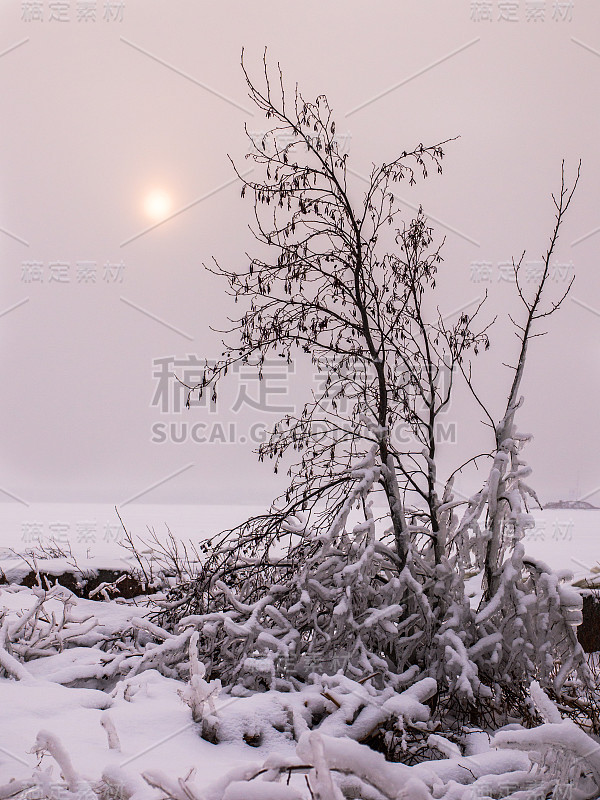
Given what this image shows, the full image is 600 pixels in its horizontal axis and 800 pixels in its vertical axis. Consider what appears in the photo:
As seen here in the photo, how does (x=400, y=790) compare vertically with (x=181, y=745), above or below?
above

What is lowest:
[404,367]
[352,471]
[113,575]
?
[113,575]

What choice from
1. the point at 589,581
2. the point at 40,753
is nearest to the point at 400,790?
the point at 40,753

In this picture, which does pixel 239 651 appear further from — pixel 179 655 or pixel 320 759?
pixel 320 759

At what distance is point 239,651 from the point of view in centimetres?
493

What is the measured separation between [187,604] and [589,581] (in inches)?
332

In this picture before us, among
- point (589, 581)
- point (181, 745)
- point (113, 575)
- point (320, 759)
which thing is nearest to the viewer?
point (320, 759)

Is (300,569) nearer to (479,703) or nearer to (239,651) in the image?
(239,651)

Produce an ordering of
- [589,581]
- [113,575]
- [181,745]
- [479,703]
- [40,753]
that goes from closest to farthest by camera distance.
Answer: [40,753] < [181,745] < [479,703] < [113,575] < [589,581]

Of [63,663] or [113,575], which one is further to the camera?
[113,575]

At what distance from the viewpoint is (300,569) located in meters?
5.26

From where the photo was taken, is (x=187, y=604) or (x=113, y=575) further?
(x=113, y=575)

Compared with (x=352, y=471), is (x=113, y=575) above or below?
below

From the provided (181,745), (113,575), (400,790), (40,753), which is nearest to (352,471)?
(181,745)

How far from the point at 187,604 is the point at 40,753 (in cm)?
314
